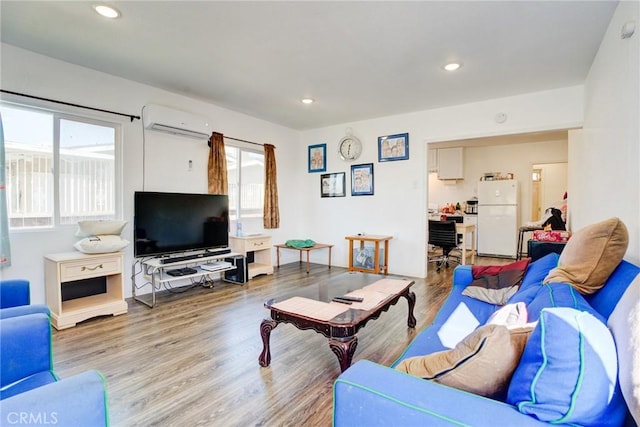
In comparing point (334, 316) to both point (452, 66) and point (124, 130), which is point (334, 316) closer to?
point (452, 66)

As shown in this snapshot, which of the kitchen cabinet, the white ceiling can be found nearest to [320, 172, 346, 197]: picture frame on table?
the white ceiling

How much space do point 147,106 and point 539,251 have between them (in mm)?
4836

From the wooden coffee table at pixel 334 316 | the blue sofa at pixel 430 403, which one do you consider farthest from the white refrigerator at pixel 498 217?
the blue sofa at pixel 430 403

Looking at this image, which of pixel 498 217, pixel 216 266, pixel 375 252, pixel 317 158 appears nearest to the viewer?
pixel 216 266

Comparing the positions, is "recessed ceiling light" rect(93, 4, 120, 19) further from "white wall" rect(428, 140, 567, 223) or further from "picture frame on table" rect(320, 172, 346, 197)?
"white wall" rect(428, 140, 567, 223)

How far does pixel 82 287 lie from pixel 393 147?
4.50m

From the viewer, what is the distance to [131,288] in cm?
375

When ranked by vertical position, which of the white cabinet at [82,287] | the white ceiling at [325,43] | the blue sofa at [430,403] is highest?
the white ceiling at [325,43]

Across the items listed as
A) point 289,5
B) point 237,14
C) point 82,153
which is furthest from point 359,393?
point 82,153

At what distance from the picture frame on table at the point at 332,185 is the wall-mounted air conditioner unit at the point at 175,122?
7.54ft

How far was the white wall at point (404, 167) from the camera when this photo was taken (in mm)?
3982

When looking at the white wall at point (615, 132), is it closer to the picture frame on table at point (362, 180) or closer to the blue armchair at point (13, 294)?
the picture frame on table at point (362, 180)

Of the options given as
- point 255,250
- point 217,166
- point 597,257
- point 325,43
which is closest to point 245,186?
point 217,166

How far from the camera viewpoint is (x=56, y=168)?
319 centimetres
